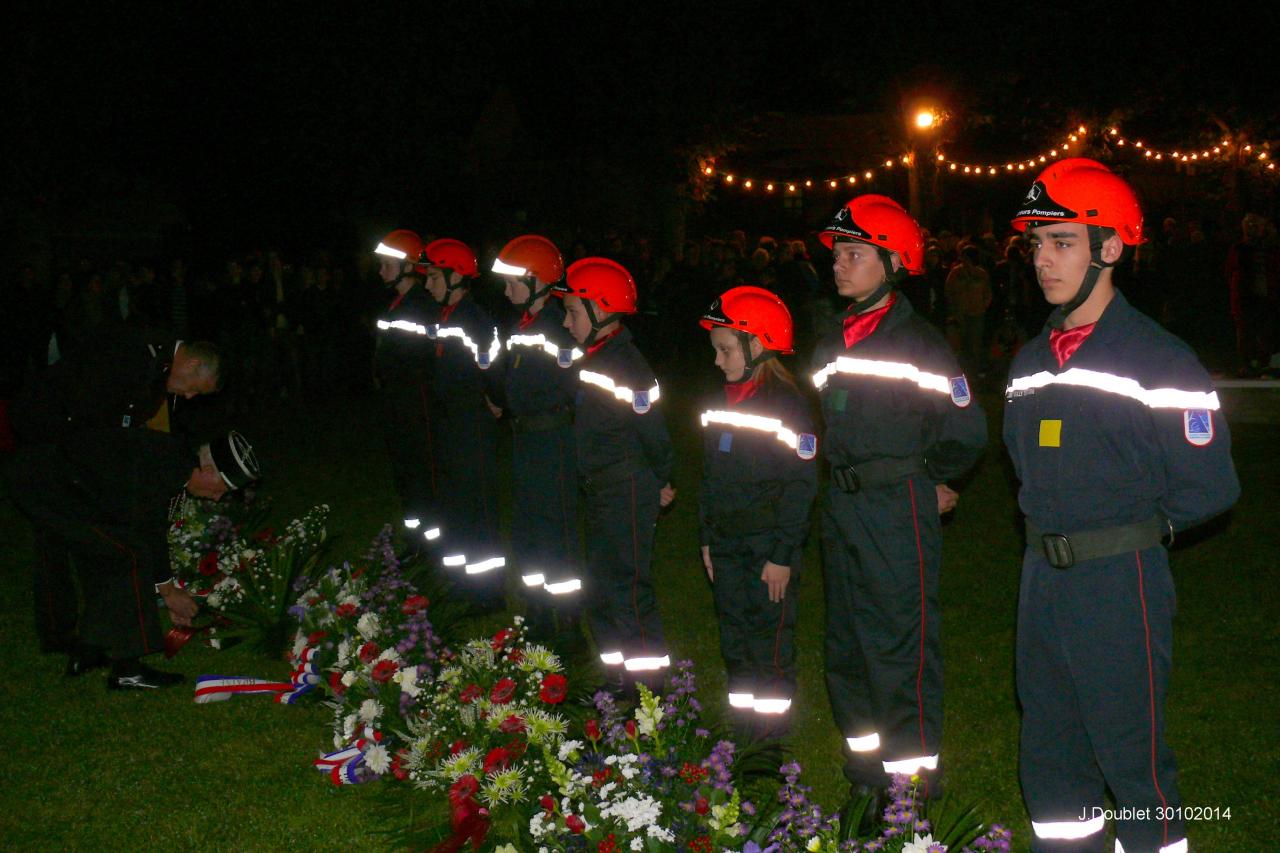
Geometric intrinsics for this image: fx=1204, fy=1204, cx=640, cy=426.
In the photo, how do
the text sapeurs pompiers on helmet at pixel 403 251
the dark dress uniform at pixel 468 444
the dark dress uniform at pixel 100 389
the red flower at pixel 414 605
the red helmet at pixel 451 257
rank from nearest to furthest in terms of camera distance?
the red flower at pixel 414 605 → the dark dress uniform at pixel 100 389 → the dark dress uniform at pixel 468 444 → the red helmet at pixel 451 257 → the text sapeurs pompiers on helmet at pixel 403 251

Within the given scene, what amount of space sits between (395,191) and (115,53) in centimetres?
884

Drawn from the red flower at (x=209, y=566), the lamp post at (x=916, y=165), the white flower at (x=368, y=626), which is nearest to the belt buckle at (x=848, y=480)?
the white flower at (x=368, y=626)

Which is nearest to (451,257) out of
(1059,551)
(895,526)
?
(895,526)

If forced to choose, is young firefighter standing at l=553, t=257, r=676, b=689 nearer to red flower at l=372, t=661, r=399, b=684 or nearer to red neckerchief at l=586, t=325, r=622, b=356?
red neckerchief at l=586, t=325, r=622, b=356

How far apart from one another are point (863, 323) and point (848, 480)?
687 millimetres

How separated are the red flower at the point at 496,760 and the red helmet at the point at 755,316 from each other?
2138 millimetres

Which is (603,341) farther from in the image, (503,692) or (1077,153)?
(1077,153)

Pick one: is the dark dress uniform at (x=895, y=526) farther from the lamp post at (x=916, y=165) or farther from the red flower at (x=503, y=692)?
the lamp post at (x=916, y=165)

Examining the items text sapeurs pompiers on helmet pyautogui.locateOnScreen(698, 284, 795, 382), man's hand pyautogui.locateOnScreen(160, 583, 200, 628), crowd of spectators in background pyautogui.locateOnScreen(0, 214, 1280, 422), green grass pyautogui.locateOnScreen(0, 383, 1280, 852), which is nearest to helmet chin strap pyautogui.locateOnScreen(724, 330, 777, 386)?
text sapeurs pompiers on helmet pyautogui.locateOnScreen(698, 284, 795, 382)

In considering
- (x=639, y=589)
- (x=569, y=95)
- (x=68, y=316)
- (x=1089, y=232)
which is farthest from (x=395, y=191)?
(x=1089, y=232)

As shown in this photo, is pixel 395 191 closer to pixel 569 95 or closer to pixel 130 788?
pixel 569 95

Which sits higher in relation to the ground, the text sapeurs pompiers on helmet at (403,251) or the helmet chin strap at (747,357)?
the text sapeurs pompiers on helmet at (403,251)

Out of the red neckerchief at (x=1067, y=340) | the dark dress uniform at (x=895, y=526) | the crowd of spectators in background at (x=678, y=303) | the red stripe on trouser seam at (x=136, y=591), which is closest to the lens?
the red neckerchief at (x=1067, y=340)

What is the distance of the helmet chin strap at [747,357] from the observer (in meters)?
5.74
